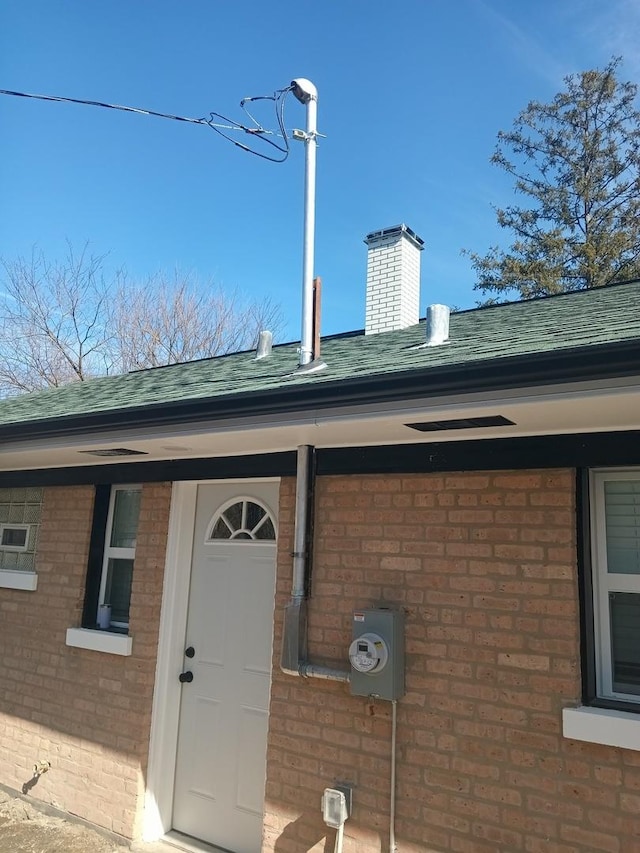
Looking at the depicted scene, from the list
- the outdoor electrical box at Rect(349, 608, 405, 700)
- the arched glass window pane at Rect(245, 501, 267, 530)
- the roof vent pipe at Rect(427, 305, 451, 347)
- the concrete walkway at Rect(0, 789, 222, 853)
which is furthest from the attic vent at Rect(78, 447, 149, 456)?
the concrete walkway at Rect(0, 789, 222, 853)

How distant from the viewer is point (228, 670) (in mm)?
4766

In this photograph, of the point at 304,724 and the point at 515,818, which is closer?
the point at 515,818

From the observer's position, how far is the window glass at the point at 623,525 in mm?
3293

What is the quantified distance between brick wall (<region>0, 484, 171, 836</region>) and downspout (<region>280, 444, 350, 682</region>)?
1444 millimetres

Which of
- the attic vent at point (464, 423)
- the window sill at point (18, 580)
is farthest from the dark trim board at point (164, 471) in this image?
the attic vent at point (464, 423)

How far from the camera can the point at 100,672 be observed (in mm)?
5230

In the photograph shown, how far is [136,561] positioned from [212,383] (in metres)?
1.79

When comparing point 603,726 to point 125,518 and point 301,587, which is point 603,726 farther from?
point 125,518

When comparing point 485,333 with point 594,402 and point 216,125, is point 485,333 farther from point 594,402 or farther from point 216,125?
point 216,125

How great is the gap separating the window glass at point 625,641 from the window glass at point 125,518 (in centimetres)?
380

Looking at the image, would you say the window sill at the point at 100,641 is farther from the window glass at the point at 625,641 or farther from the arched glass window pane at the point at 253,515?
the window glass at the point at 625,641

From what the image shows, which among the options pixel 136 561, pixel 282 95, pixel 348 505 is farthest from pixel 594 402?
pixel 282 95

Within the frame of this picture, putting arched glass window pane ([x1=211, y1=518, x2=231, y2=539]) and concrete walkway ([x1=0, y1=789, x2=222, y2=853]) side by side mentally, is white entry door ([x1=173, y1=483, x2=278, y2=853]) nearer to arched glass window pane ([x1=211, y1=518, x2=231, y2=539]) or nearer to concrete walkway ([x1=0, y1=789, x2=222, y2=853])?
arched glass window pane ([x1=211, y1=518, x2=231, y2=539])

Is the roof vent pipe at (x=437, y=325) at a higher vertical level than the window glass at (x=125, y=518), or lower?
higher
